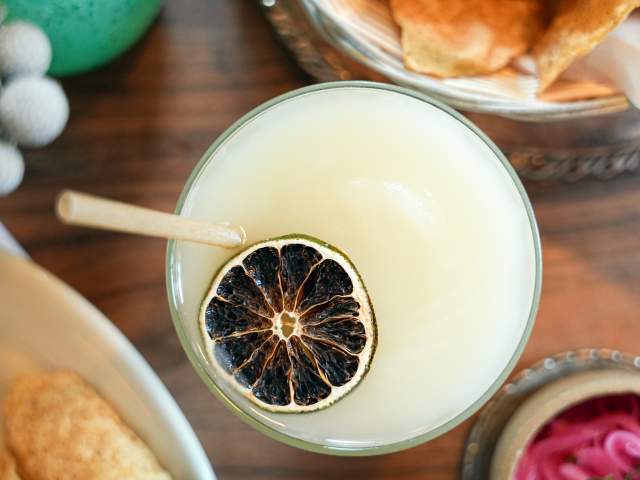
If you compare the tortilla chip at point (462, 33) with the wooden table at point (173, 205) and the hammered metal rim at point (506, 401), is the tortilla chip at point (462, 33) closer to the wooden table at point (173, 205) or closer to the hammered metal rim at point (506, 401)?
the wooden table at point (173, 205)

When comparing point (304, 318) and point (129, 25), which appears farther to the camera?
point (129, 25)

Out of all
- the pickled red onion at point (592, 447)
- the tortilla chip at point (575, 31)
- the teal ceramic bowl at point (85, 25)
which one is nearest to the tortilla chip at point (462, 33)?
the tortilla chip at point (575, 31)

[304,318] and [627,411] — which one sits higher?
[304,318]

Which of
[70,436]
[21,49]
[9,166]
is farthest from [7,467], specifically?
[21,49]

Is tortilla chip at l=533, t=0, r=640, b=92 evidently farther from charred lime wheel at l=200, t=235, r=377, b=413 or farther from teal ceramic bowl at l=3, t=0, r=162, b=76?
teal ceramic bowl at l=3, t=0, r=162, b=76

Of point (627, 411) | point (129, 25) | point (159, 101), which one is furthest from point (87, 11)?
point (627, 411)

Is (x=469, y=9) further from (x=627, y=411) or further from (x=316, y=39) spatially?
(x=627, y=411)

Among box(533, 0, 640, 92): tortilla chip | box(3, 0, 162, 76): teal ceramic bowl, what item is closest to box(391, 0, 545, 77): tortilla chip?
box(533, 0, 640, 92): tortilla chip
